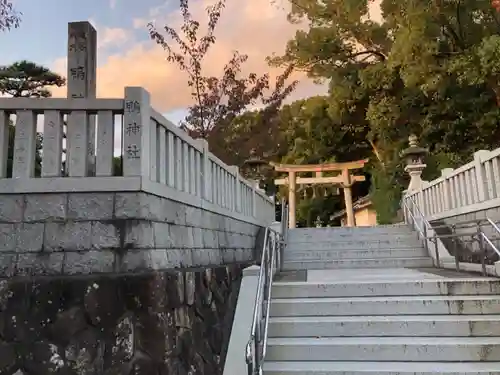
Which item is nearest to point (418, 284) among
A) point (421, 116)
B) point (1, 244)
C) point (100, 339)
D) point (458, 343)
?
point (458, 343)

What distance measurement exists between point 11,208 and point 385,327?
3.69 metres

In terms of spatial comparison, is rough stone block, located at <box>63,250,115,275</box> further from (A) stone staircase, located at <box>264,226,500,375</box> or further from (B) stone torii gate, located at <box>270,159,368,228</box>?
(B) stone torii gate, located at <box>270,159,368,228</box>

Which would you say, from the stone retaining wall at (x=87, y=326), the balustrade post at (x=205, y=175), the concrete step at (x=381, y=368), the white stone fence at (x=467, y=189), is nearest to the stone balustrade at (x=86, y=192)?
the stone retaining wall at (x=87, y=326)

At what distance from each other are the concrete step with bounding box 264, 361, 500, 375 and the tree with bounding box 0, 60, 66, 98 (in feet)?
36.1

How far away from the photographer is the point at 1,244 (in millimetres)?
3219

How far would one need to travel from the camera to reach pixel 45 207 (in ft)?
10.7

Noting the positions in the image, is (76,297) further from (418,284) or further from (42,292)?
(418,284)

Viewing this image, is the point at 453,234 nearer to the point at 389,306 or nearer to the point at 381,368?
the point at 389,306

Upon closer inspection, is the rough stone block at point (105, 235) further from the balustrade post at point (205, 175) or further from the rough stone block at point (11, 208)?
the balustrade post at point (205, 175)

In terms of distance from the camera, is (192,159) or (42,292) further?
(192,159)

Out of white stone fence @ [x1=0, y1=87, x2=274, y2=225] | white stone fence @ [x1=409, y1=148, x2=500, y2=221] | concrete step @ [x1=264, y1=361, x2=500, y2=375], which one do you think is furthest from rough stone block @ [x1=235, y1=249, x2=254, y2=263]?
white stone fence @ [x1=409, y1=148, x2=500, y2=221]

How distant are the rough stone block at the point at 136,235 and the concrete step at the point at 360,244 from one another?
5.06m

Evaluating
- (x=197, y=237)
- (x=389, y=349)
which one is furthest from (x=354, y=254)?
(x=197, y=237)

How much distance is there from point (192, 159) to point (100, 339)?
229 cm
